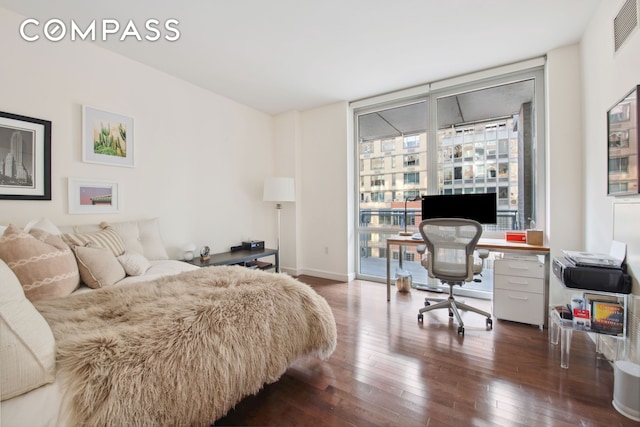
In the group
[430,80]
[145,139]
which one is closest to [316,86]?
[430,80]

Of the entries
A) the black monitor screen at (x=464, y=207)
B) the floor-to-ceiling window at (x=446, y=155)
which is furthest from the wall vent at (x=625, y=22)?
the black monitor screen at (x=464, y=207)

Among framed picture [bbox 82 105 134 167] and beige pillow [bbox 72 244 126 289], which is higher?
framed picture [bbox 82 105 134 167]

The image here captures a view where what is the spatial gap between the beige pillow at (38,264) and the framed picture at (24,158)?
2.12 feet

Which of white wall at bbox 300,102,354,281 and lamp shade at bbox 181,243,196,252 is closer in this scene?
lamp shade at bbox 181,243,196,252

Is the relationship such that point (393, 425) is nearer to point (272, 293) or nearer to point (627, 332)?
point (272, 293)

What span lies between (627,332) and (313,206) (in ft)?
11.0

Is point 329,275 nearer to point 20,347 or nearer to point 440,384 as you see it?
point 440,384

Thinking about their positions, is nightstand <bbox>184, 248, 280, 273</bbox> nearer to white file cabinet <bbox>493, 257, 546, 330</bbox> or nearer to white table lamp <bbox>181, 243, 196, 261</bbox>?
white table lamp <bbox>181, 243, 196, 261</bbox>

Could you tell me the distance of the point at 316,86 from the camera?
3375mm

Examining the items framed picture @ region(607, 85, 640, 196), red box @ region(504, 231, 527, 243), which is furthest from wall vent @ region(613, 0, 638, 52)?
red box @ region(504, 231, 527, 243)

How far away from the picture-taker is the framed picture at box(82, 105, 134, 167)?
235 cm

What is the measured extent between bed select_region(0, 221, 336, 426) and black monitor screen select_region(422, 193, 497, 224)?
196cm

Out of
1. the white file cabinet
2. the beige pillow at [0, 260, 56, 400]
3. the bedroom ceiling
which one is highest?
the bedroom ceiling

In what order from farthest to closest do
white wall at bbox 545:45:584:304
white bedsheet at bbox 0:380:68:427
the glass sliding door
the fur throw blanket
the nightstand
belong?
the glass sliding door < the nightstand < white wall at bbox 545:45:584:304 < the fur throw blanket < white bedsheet at bbox 0:380:68:427
